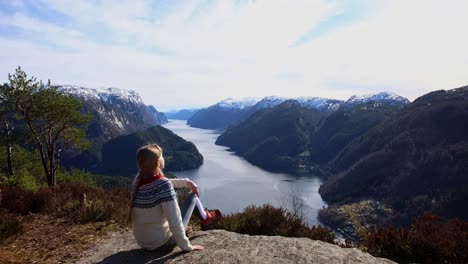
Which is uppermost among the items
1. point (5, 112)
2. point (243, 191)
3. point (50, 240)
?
point (5, 112)

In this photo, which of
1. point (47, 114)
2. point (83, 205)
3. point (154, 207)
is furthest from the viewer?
point (47, 114)

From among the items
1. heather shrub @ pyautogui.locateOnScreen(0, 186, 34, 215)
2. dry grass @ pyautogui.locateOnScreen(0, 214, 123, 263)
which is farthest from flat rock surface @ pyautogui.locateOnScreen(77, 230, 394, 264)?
heather shrub @ pyautogui.locateOnScreen(0, 186, 34, 215)

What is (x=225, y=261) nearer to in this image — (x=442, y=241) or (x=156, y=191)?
(x=156, y=191)

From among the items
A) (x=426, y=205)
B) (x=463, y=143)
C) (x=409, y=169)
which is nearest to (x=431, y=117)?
(x=463, y=143)

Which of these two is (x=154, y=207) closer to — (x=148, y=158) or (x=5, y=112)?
(x=148, y=158)

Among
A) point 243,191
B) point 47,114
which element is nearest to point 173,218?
point 47,114

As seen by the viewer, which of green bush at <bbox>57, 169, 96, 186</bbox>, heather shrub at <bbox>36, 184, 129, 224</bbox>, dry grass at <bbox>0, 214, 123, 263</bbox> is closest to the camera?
dry grass at <bbox>0, 214, 123, 263</bbox>

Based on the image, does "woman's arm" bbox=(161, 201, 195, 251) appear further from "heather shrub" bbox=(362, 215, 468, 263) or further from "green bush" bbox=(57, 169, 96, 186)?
"green bush" bbox=(57, 169, 96, 186)
